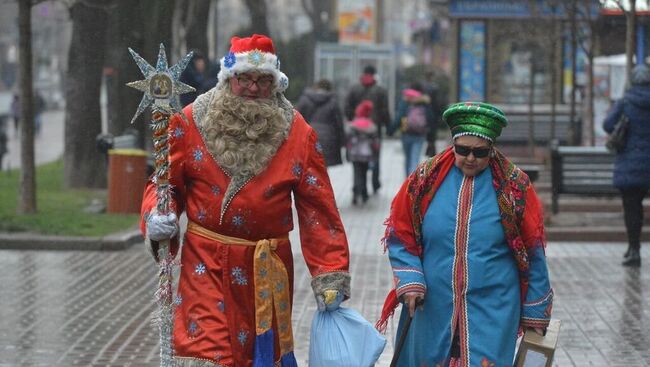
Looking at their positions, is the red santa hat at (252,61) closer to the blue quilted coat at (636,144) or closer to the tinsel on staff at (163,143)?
the tinsel on staff at (163,143)

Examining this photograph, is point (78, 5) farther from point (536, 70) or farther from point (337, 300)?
point (337, 300)

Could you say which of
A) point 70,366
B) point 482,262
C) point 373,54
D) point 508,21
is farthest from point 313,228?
point 373,54

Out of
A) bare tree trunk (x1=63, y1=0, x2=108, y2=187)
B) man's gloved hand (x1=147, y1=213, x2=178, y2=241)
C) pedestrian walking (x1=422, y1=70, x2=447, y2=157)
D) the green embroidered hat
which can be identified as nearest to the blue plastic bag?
man's gloved hand (x1=147, y1=213, x2=178, y2=241)

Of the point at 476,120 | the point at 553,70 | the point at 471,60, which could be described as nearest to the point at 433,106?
the point at 471,60

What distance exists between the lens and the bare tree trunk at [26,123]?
15.7 m

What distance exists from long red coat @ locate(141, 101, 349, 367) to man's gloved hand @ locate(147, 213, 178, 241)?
12 cm

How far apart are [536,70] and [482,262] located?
23.5m

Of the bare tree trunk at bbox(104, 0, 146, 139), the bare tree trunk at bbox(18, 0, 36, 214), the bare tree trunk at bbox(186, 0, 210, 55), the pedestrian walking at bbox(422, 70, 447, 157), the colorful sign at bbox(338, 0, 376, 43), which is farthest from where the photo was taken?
the colorful sign at bbox(338, 0, 376, 43)

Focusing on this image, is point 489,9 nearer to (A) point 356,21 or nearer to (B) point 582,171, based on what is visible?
(B) point 582,171

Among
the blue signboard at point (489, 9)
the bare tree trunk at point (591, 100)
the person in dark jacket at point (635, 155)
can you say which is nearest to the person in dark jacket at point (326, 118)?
the bare tree trunk at point (591, 100)

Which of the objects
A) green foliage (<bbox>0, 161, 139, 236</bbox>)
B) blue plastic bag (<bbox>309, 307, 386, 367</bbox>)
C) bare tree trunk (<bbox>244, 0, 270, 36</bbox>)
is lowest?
green foliage (<bbox>0, 161, 139, 236</bbox>)

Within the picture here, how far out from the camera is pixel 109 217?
1598 cm

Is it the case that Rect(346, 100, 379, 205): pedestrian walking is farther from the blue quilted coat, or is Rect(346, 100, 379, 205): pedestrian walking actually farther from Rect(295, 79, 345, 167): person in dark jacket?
the blue quilted coat

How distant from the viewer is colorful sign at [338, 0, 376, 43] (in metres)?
44.7
